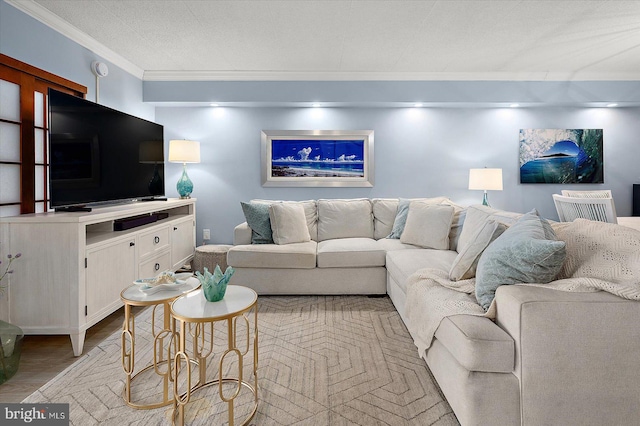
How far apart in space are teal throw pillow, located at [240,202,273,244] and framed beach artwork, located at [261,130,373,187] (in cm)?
113

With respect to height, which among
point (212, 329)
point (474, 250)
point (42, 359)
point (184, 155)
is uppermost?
point (184, 155)

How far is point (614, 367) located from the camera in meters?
1.37

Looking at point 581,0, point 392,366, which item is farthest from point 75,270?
point 581,0

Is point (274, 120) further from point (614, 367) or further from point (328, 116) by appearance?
point (614, 367)

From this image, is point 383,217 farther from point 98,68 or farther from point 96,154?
point 98,68

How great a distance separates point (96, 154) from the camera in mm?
2867

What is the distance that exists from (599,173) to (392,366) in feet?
14.7

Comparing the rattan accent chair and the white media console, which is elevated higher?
the rattan accent chair

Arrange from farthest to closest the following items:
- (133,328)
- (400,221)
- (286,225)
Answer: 1. (400,221)
2. (286,225)
3. (133,328)

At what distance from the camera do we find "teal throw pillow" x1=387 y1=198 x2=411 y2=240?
3.72 metres

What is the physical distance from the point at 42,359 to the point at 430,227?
3129 millimetres

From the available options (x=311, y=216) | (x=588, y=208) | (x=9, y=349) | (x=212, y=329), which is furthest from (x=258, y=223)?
(x=588, y=208)

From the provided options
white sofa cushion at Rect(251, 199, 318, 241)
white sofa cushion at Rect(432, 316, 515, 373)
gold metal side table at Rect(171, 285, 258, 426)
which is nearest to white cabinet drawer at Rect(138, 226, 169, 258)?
white sofa cushion at Rect(251, 199, 318, 241)

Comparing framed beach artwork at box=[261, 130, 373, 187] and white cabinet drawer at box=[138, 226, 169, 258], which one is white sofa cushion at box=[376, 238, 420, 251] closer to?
framed beach artwork at box=[261, 130, 373, 187]
